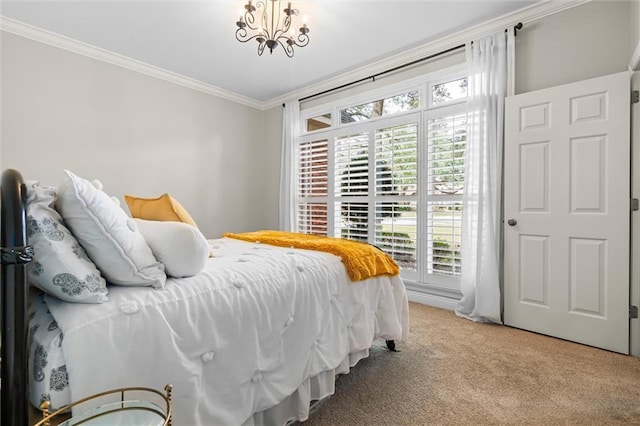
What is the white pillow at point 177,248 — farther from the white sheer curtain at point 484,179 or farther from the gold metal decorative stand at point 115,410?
the white sheer curtain at point 484,179

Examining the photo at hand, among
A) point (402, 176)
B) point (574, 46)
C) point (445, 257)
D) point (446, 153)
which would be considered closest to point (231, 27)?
point (402, 176)

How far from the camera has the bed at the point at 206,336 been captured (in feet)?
2.51

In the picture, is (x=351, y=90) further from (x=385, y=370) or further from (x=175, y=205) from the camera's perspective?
(x=385, y=370)

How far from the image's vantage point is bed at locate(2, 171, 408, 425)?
76 centimetres

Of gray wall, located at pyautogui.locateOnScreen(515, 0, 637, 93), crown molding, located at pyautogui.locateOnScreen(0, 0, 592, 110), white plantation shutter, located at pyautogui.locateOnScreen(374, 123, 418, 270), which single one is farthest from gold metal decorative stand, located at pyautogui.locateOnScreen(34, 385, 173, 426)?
gray wall, located at pyautogui.locateOnScreen(515, 0, 637, 93)

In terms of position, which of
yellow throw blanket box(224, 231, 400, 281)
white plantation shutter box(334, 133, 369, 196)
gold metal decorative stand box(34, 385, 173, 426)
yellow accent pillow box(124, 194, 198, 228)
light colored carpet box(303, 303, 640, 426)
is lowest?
light colored carpet box(303, 303, 640, 426)

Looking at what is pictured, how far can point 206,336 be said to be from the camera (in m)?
1.06

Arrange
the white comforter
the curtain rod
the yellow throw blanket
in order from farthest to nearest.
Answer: the curtain rod
the yellow throw blanket
the white comforter

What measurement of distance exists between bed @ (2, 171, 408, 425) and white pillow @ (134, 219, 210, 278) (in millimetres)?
42

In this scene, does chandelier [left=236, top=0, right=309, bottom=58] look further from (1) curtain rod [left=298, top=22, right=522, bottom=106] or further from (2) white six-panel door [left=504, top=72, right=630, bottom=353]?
(2) white six-panel door [left=504, top=72, right=630, bottom=353]

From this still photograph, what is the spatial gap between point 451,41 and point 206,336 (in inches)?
134

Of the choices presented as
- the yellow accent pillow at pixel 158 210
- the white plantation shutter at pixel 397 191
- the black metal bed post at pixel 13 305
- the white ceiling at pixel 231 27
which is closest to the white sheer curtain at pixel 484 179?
the white ceiling at pixel 231 27

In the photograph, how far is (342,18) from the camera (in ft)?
8.93

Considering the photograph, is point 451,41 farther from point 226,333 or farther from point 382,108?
point 226,333
